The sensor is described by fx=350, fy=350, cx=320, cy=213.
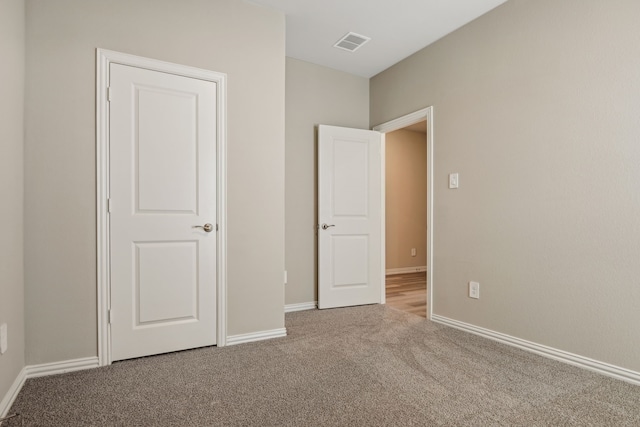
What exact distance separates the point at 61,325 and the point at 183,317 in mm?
724

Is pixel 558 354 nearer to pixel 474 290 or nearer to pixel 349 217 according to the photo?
pixel 474 290

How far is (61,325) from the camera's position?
219 cm

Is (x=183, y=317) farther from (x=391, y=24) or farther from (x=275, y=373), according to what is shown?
(x=391, y=24)

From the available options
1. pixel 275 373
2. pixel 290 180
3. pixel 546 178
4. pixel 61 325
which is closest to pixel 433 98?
pixel 546 178

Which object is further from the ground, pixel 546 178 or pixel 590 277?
pixel 546 178

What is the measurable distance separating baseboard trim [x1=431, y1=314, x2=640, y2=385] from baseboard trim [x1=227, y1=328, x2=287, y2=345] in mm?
1555

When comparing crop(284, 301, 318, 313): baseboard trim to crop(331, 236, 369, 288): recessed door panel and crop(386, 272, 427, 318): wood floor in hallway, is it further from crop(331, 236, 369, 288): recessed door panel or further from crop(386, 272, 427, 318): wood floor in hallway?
crop(386, 272, 427, 318): wood floor in hallway

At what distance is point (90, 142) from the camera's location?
7.44 ft

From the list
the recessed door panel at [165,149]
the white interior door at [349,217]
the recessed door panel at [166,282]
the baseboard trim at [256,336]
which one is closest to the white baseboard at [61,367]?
the recessed door panel at [166,282]

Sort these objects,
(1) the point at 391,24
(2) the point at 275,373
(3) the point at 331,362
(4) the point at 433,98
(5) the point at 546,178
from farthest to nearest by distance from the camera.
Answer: (4) the point at 433,98 → (1) the point at 391,24 → (5) the point at 546,178 → (3) the point at 331,362 → (2) the point at 275,373

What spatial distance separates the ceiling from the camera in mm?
2818

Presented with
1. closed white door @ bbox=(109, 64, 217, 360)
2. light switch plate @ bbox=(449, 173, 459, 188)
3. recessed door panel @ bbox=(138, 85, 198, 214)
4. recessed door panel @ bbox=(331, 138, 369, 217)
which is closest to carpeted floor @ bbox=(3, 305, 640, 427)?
closed white door @ bbox=(109, 64, 217, 360)

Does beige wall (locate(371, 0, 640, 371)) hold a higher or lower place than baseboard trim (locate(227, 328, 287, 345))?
higher

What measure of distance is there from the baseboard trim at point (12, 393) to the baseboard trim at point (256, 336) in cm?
121
